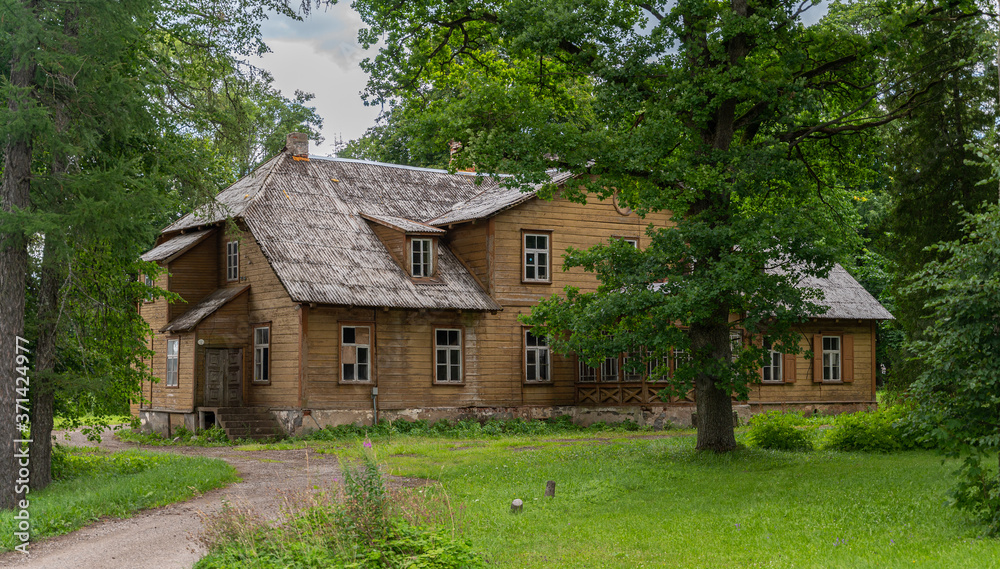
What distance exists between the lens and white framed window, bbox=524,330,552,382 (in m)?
29.2

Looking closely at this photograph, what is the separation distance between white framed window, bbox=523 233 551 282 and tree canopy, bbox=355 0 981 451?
9785 millimetres

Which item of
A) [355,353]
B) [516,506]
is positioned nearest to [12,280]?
[516,506]

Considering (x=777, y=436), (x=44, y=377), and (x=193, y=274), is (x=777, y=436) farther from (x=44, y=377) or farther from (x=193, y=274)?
(x=193, y=274)

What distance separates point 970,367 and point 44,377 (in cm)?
1268

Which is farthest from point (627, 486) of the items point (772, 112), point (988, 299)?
point (772, 112)

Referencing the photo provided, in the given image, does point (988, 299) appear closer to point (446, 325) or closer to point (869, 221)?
point (446, 325)

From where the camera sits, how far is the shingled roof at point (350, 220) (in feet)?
85.1

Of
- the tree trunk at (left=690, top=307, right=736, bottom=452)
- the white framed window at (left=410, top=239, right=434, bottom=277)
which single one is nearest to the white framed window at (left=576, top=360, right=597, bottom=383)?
the white framed window at (left=410, top=239, right=434, bottom=277)

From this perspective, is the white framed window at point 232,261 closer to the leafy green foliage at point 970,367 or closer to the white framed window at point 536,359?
the white framed window at point 536,359

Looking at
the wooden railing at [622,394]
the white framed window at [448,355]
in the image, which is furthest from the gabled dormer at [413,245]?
the wooden railing at [622,394]

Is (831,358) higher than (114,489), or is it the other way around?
(831,358)

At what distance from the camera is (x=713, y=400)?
61.3 feet

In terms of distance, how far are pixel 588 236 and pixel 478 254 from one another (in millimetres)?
3565

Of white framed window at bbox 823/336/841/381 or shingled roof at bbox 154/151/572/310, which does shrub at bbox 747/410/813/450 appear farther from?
white framed window at bbox 823/336/841/381
